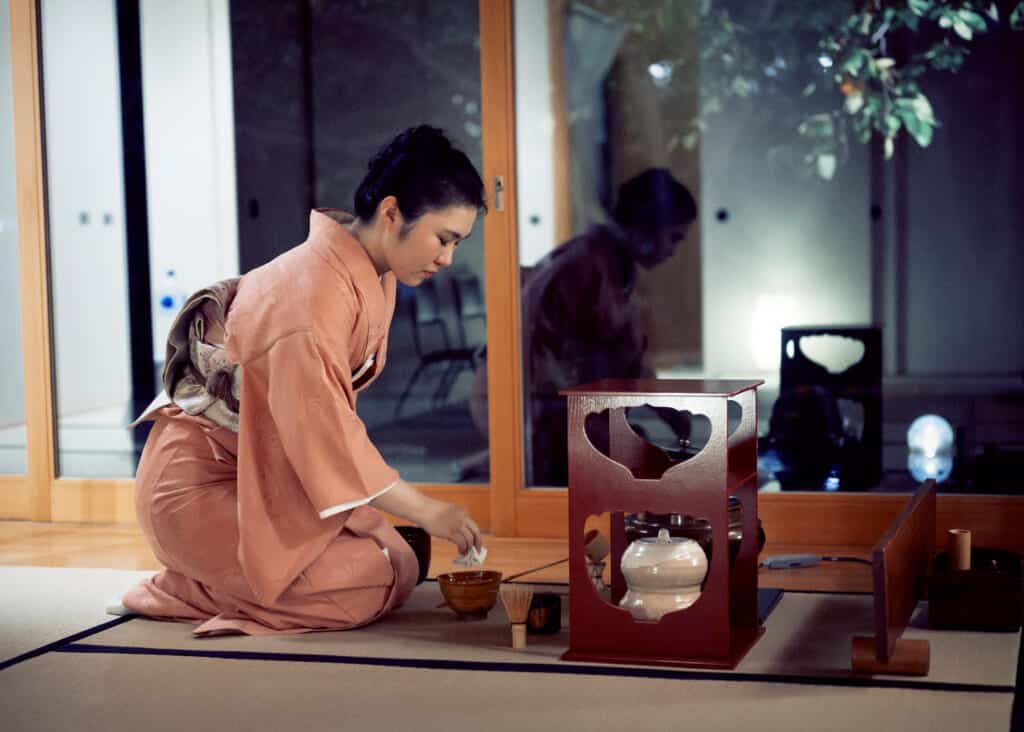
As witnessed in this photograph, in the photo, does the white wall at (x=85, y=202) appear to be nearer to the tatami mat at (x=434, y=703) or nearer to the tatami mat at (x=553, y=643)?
the tatami mat at (x=553, y=643)

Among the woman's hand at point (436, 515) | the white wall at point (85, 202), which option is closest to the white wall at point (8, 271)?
the white wall at point (85, 202)

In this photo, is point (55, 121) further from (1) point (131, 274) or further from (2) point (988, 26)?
(2) point (988, 26)

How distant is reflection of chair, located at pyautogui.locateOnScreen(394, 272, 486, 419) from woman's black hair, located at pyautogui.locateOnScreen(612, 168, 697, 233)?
1.72 feet

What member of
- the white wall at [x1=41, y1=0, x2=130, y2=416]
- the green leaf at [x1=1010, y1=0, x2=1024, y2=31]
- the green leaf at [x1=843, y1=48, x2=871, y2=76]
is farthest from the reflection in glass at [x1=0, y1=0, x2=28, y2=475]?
the green leaf at [x1=1010, y1=0, x2=1024, y2=31]

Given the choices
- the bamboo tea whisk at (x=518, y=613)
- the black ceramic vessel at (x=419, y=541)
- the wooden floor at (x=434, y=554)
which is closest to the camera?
the bamboo tea whisk at (x=518, y=613)

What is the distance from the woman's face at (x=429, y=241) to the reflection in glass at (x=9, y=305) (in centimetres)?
232

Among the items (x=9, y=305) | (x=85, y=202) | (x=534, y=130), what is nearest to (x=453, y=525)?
(x=534, y=130)

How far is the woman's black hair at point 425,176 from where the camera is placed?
3.01 m

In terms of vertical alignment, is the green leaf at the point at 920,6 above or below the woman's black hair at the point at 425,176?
above

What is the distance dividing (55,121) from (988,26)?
3000 mm

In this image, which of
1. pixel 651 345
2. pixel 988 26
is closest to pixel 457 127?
pixel 651 345

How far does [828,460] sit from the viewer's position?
165 inches

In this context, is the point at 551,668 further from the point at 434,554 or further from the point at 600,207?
the point at 600,207

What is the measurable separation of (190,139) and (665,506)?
265cm
